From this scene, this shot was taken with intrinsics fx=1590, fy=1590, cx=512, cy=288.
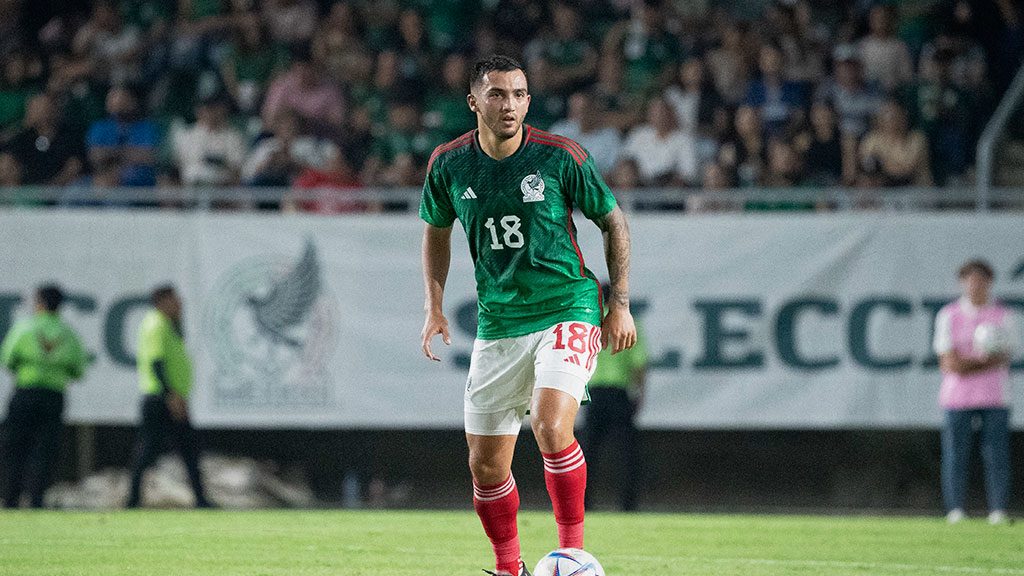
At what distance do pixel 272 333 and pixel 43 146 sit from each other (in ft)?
12.5

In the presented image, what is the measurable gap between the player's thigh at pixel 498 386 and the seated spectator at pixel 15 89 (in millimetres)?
12601

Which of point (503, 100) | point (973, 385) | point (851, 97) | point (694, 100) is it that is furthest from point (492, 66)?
point (851, 97)

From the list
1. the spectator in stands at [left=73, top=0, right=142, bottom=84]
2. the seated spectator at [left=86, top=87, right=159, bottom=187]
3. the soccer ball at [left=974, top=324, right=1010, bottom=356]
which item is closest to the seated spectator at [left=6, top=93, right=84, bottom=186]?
the seated spectator at [left=86, top=87, right=159, bottom=187]

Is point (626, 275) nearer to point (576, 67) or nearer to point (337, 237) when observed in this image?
point (337, 237)

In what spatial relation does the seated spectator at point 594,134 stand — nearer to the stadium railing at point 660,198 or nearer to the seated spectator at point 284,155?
the stadium railing at point 660,198

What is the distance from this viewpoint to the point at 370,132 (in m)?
17.8

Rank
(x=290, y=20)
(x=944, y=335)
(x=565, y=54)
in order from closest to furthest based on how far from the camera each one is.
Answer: (x=944, y=335) → (x=565, y=54) → (x=290, y=20)

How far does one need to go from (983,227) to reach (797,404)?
103 inches

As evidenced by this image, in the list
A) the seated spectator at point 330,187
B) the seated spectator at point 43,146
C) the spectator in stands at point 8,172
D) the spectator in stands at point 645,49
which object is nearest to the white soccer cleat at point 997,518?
the spectator in stands at point 645,49

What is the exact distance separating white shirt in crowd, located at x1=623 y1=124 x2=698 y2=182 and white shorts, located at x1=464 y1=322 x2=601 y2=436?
31.9 ft

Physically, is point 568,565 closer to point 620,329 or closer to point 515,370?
point 515,370

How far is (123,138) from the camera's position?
1781cm

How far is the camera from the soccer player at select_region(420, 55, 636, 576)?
707cm

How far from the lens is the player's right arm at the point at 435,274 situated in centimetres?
756
